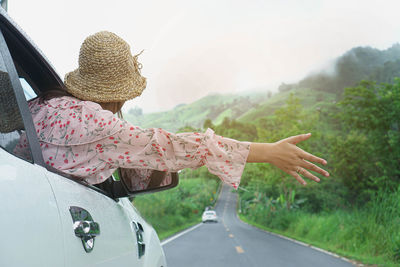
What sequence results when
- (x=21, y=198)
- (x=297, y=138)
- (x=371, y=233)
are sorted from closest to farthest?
(x=21, y=198)
(x=297, y=138)
(x=371, y=233)

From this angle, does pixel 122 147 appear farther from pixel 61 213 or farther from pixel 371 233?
pixel 371 233

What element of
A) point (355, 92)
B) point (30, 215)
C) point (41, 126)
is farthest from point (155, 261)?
point (355, 92)

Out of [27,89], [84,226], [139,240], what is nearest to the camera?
[84,226]

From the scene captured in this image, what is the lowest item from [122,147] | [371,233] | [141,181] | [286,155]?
[371,233]

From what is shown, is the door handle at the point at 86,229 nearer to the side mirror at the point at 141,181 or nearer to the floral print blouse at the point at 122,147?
the floral print blouse at the point at 122,147

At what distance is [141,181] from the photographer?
213 cm

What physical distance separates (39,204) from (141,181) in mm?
1005

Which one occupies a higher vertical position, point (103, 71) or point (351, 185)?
point (103, 71)

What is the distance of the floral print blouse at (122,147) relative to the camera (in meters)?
1.65

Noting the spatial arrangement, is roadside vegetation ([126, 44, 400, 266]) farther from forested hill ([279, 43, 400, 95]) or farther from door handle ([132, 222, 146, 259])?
forested hill ([279, 43, 400, 95])

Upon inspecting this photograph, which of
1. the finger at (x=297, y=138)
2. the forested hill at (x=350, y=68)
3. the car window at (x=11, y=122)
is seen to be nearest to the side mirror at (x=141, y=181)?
the finger at (x=297, y=138)

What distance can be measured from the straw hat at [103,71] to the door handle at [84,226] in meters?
0.62

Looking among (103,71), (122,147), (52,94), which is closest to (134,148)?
(122,147)

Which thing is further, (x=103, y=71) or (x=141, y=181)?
(x=141, y=181)
